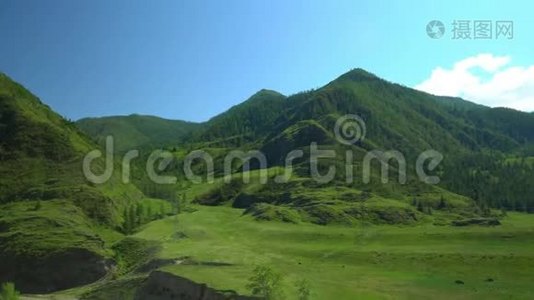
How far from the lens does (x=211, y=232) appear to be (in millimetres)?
190875

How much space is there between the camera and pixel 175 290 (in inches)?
4594

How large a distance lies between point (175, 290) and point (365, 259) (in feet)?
160

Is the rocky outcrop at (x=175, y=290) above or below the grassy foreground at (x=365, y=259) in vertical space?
below

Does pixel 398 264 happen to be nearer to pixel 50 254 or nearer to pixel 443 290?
pixel 443 290

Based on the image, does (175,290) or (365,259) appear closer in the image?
(175,290)

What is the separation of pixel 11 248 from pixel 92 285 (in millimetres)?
31605

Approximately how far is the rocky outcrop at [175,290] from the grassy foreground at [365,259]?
5.22 ft

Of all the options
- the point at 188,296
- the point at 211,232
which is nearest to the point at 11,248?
the point at 211,232

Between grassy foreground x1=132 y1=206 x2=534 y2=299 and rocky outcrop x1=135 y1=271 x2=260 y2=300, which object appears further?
grassy foreground x1=132 y1=206 x2=534 y2=299

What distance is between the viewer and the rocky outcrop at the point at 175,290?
10260 centimetres

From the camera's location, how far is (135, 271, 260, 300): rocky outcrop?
102600mm

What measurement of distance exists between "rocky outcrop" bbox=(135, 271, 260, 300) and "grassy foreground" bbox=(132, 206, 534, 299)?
1.59 metres

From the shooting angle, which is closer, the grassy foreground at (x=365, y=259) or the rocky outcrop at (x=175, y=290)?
the rocky outcrop at (x=175, y=290)

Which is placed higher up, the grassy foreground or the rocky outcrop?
the grassy foreground
